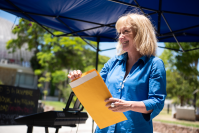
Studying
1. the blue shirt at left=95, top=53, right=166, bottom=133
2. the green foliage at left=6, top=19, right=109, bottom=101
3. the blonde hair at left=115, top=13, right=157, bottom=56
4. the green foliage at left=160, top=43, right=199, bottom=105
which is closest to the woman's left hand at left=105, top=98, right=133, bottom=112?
the blue shirt at left=95, top=53, right=166, bottom=133

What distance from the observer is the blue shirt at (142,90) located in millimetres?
988

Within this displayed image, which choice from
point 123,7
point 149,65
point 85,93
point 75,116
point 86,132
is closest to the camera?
point 85,93

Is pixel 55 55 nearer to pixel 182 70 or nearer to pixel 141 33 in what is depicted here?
pixel 182 70

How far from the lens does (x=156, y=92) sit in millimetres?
983

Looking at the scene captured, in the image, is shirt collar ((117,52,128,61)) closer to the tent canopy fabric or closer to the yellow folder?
the yellow folder

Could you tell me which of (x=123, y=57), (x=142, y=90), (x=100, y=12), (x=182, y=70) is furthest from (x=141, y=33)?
(x=182, y=70)

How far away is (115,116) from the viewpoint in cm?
101

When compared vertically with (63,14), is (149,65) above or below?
below

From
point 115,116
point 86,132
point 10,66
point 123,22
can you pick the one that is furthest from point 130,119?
point 10,66

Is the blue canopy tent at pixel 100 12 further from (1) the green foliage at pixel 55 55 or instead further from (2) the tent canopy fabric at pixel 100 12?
(1) the green foliage at pixel 55 55

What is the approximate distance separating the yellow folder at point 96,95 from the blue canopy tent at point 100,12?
207cm

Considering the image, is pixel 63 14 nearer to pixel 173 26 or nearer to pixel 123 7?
pixel 123 7

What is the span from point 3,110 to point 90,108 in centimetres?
322

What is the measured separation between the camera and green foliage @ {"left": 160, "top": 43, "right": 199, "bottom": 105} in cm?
1056
